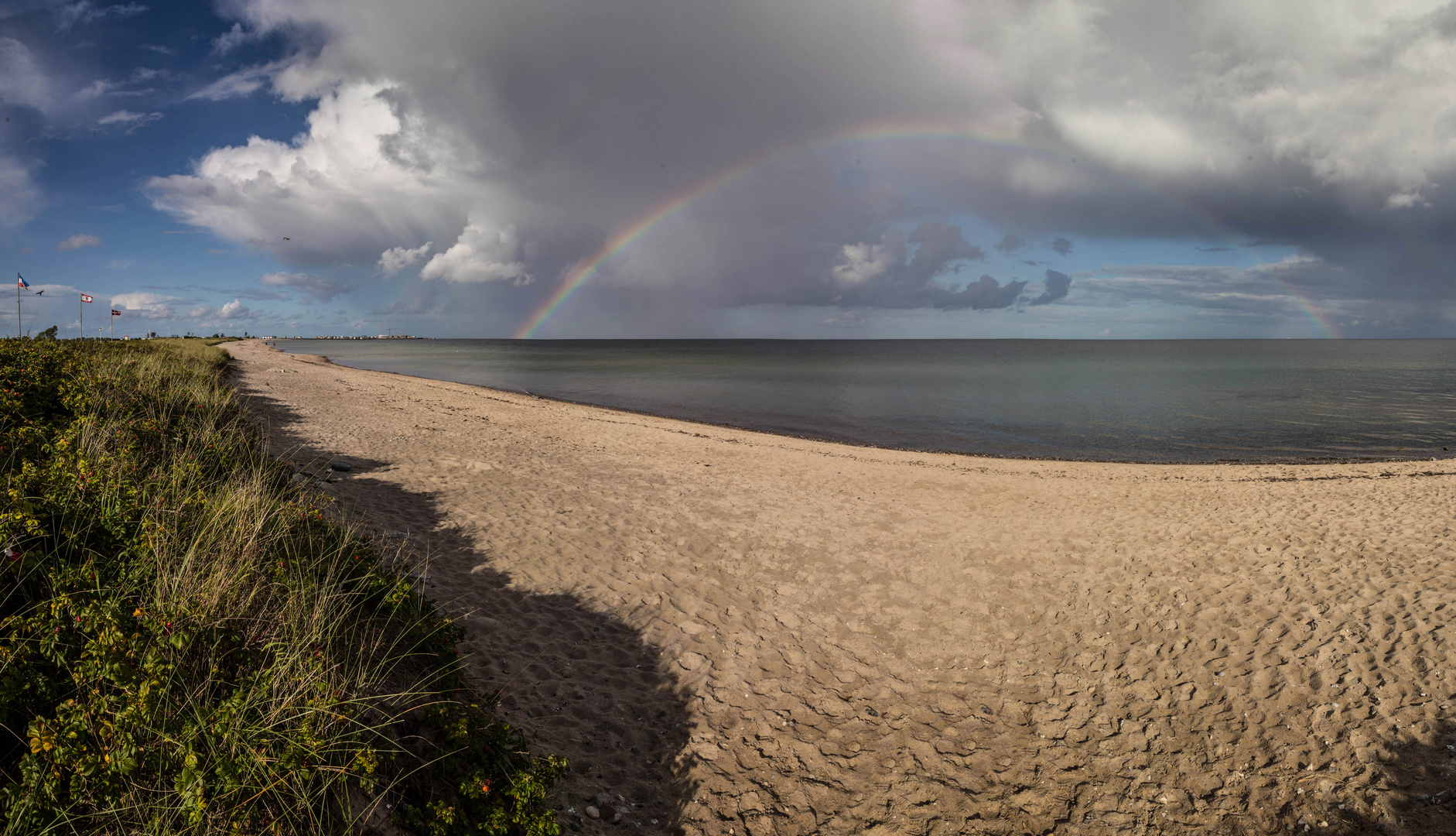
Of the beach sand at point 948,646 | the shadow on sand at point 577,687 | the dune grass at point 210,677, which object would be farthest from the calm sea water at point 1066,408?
the dune grass at point 210,677

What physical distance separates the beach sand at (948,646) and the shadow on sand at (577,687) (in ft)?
0.11

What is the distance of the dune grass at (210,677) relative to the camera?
300cm

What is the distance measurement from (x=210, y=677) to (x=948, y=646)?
7.26 meters

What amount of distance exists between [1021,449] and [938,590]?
19153 mm

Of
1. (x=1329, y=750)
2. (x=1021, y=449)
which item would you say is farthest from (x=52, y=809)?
(x=1021, y=449)

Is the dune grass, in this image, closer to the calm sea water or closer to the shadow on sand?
the shadow on sand

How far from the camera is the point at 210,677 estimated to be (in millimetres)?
3455

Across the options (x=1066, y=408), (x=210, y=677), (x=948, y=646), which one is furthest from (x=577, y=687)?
(x=1066, y=408)

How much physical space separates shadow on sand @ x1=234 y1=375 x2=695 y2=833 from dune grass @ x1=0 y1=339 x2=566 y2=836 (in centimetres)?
73

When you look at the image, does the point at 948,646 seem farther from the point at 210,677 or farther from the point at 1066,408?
the point at 1066,408

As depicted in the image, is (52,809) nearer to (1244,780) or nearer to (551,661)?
(551,661)

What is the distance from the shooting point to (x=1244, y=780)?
5.54 meters

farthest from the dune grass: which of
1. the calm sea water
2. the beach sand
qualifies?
the calm sea water

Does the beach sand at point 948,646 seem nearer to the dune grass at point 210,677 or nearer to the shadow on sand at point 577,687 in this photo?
the shadow on sand at point 577,687
